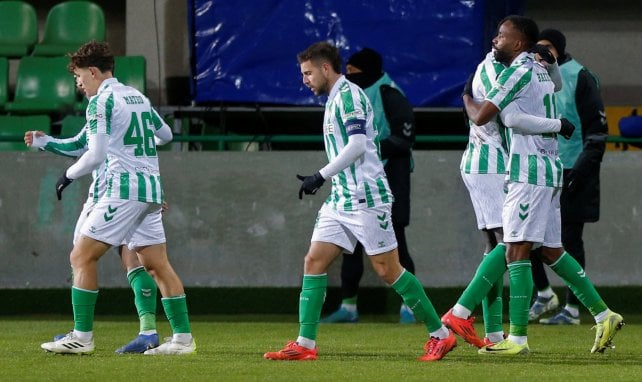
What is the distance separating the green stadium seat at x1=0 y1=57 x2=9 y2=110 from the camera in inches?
507

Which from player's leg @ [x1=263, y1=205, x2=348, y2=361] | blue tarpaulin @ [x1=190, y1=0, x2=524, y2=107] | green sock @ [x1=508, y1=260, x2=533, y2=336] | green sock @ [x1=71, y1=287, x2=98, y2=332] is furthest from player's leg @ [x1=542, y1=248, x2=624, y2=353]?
blue tarpaulin @ [x1=190, y1=0, x2=524, y2=107]

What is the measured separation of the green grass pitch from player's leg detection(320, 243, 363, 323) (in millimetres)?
554

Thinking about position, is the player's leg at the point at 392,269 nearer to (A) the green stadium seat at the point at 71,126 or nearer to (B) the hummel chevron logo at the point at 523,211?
(B) the hummel chevron logo at the point at 523,211

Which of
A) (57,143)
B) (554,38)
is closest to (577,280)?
(554,38)

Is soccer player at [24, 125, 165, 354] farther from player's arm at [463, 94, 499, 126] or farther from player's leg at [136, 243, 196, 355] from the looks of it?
player's arm at [463, 94, 499, 126]

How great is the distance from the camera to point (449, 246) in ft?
36.2

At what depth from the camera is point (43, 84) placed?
13125 millimetres

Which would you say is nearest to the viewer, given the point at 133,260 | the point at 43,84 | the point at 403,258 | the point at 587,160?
the point at 133,260

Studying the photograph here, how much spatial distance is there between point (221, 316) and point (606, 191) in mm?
3098

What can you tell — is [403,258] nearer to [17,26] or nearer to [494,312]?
[494,312]

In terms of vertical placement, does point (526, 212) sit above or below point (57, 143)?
below

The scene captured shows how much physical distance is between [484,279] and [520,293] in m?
0.21

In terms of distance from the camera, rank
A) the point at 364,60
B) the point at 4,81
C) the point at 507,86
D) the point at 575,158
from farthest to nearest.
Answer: the point at 4,81 → the point at 364,60 → the point at 575,158 → the point at 507,86

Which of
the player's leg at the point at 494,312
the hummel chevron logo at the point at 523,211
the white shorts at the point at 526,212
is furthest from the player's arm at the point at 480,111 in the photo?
the player's leg at the point at 494,312
